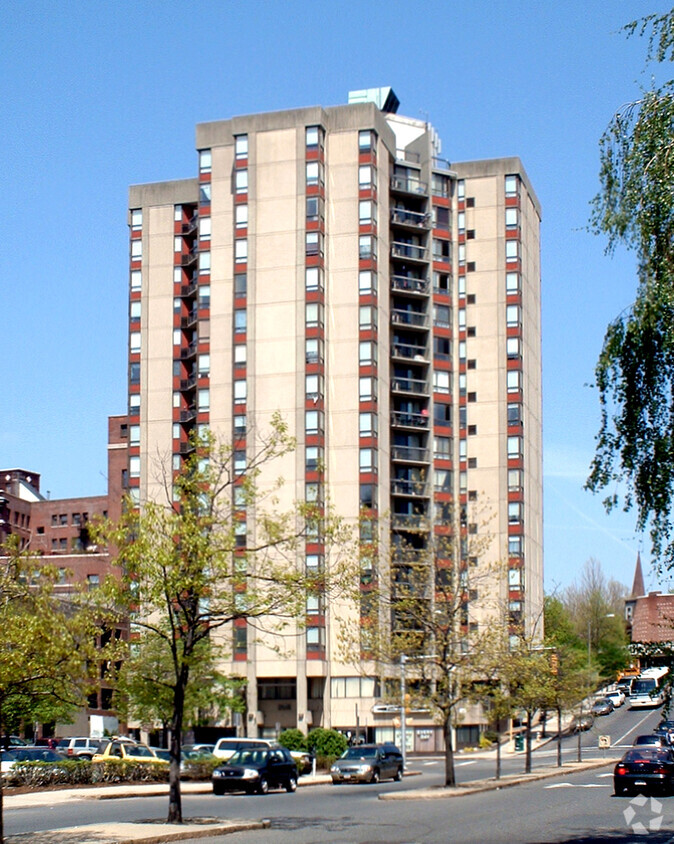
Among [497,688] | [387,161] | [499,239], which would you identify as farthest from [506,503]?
[497,688]

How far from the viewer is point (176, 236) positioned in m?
97.9

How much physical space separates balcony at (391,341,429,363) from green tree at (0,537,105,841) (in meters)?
69.6

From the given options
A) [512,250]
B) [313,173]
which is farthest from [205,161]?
[512,250]

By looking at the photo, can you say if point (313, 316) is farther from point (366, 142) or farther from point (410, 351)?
point (366, 142)

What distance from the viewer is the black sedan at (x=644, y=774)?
4122 centimetres

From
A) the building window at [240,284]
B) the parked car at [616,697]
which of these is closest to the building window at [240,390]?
the building window at [240,284]

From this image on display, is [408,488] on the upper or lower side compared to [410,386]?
lower

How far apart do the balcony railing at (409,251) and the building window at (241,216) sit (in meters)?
11.7

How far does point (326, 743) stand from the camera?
71188 mm

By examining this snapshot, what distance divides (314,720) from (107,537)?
184 ft

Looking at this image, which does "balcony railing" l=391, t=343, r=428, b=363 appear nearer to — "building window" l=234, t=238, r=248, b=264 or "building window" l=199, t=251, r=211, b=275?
"building window" l=234, t=238, r=248, b=264

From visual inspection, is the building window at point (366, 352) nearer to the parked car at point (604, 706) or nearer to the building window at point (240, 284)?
the building window at point (240, 284)

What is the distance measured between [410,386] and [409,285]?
786 centimetres

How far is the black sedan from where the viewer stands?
41.2 m
